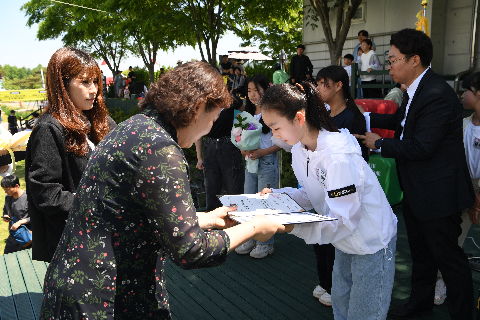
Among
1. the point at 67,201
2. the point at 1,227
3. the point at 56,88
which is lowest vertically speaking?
the point at 1,227

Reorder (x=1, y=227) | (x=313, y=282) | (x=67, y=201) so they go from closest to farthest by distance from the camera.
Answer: (x=67, y=201) → (x=313, y=282) → (x=1, y=227)

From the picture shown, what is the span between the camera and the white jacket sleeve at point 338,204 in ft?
5.88

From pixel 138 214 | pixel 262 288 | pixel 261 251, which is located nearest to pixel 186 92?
pixel 138 214

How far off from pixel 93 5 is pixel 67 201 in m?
15.4

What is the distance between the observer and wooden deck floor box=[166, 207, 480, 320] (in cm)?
316

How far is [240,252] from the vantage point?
4.30 metres

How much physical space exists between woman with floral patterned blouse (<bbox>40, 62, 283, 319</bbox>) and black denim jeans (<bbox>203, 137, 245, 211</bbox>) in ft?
9.89

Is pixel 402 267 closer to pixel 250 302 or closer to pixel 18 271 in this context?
pixel 250 302

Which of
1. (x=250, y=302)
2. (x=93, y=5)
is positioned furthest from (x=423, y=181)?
(x=93, y=5)

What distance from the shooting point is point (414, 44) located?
2562mm

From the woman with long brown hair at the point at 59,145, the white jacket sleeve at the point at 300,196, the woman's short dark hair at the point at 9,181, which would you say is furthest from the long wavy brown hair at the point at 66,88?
the woman's short dark hair at the point at 9,181

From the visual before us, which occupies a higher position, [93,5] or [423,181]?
[93,5]

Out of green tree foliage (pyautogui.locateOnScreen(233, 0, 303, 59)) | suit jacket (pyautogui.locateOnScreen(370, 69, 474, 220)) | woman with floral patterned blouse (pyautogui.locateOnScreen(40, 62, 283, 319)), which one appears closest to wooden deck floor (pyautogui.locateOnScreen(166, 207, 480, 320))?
suit jacket (pyautogui.locateOnScreen(370, 69, 474, 220))

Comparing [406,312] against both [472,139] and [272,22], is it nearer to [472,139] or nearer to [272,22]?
[472,139]
